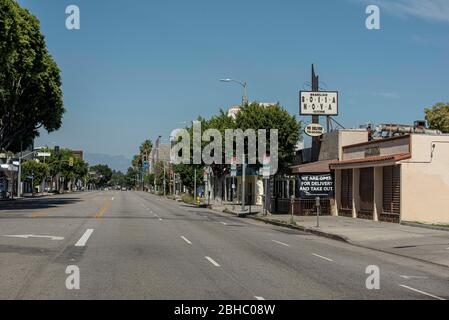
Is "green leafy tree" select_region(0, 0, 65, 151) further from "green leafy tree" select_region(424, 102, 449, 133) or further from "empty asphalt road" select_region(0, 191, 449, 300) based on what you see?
"green leafy tree" select_region(424, 102, 449, 133)

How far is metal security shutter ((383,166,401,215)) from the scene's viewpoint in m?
30.8

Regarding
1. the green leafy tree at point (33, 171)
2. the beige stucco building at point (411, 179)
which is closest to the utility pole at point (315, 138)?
the beige stucco building at point (411, 179)

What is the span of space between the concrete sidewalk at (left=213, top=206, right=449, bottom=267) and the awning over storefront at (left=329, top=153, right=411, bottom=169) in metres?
3.10

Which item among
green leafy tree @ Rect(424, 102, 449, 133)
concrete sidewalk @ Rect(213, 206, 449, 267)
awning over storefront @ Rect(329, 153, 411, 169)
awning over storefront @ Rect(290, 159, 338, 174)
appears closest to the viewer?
concrete sidewalk @ Rect(213, 206, 449, 267)

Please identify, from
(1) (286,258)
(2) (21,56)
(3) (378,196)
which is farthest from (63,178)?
(1) (286,258)

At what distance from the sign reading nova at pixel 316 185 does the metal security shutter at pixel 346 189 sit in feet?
2.99

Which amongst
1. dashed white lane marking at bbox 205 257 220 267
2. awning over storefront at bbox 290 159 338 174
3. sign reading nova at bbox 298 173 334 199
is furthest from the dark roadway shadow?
dashed white lane marking at bbox 205 257 220 267

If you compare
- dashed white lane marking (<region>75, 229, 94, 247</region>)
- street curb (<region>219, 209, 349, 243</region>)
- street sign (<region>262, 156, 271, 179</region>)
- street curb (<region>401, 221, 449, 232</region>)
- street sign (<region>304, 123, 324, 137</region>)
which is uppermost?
street sign (<region>304, 123, 324, 137</region>)

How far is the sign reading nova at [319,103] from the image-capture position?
147 ft

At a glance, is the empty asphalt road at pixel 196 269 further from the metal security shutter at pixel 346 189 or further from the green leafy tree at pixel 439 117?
the green leafy tree at pixel 439 117

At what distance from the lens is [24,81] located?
157 feet

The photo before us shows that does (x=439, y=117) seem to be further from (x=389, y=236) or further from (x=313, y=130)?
(x=389, y=236)
